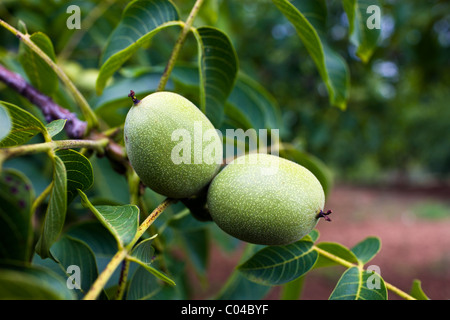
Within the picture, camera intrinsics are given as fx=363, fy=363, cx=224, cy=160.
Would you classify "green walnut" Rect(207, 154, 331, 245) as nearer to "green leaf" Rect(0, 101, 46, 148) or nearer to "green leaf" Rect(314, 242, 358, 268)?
"green leaf" Rect(314, 242, 358, 268)

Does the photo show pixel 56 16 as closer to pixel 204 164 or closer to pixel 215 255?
pixel 204 164

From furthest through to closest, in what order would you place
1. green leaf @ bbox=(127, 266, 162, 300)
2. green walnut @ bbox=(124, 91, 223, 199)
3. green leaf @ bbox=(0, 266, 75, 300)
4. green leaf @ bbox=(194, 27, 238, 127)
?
green leaf @ bbox=(194, 27, 238, 127)
green leaf @ bbox=(127, 266, 162, 300)
green walnut @ bbox=(124, 91, 223, 199)
green leaf @ bbox=(0, 266, 75, 300)

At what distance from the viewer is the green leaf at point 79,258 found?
2.72 ft

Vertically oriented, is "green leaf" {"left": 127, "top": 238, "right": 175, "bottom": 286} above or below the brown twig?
below

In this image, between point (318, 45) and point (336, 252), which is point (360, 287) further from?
point (318, 45)

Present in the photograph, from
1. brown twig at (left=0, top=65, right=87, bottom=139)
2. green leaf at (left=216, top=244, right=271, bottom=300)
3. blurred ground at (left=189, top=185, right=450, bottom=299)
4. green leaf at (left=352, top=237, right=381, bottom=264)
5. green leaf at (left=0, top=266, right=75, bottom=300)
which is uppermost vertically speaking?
brown twig at (left=0, top=65, right=87, bottom=139)

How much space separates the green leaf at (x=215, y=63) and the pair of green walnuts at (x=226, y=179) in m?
0.22

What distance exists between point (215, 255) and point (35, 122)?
7467mm

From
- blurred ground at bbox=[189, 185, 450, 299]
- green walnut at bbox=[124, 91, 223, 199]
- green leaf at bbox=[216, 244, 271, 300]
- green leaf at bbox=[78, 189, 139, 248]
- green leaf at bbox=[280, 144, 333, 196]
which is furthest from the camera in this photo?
Result: blurred ground at bbox=[189, 185, 450, 299]

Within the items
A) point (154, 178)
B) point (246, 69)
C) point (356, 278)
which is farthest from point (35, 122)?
point (246, 69)

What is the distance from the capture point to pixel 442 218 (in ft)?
39.9

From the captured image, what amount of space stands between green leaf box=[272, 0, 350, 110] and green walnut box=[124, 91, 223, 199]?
0.41m

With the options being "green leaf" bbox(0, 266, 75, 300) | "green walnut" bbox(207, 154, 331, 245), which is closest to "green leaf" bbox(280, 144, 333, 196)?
"green walnut" bbox(207, 154, 331, 245)

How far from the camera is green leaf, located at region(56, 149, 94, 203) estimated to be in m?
0.74
